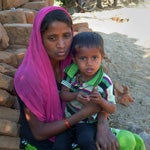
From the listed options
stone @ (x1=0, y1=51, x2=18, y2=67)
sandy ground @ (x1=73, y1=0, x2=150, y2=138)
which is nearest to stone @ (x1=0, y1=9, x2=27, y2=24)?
stone @ (x1=0, y1=51, x2=18, y2=67)

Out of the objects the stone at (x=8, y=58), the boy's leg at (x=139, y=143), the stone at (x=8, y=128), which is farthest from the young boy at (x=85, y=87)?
the stone at (x=8, y=58)

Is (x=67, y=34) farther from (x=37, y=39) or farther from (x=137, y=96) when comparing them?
(x=137, y=96)

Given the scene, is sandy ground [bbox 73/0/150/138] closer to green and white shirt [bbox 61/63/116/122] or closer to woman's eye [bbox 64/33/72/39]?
green and white shirt [bbox 61/63/116/122]

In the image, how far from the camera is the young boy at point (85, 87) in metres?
2.43

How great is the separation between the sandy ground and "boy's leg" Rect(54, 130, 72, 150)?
1317 millimetres

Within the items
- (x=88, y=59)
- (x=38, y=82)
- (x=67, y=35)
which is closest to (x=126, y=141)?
(x=88, y=59)

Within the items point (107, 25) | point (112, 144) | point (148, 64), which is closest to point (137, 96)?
point (148, 64)

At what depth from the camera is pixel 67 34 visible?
98.4 inches

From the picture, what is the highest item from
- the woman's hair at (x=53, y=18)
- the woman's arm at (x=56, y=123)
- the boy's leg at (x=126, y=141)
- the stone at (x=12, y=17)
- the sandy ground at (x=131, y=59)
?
the woman's hair at (x=53, y=18)

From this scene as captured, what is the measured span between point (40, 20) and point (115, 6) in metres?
10.2

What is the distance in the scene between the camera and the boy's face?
245cm

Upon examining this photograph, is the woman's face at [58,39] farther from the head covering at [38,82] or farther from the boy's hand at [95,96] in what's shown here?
the boy's hand at [95,96]

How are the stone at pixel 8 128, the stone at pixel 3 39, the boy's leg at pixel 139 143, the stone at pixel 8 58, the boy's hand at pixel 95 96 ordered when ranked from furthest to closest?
1. the stone at pixel 3 39
2. the stone at pixel 8 58
3. the stone at pixel 8 128
4. the boy's leg at pixel 139 143
5. the boy's hand at pixel 95 96

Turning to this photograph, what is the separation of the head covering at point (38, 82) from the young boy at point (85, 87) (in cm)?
10
